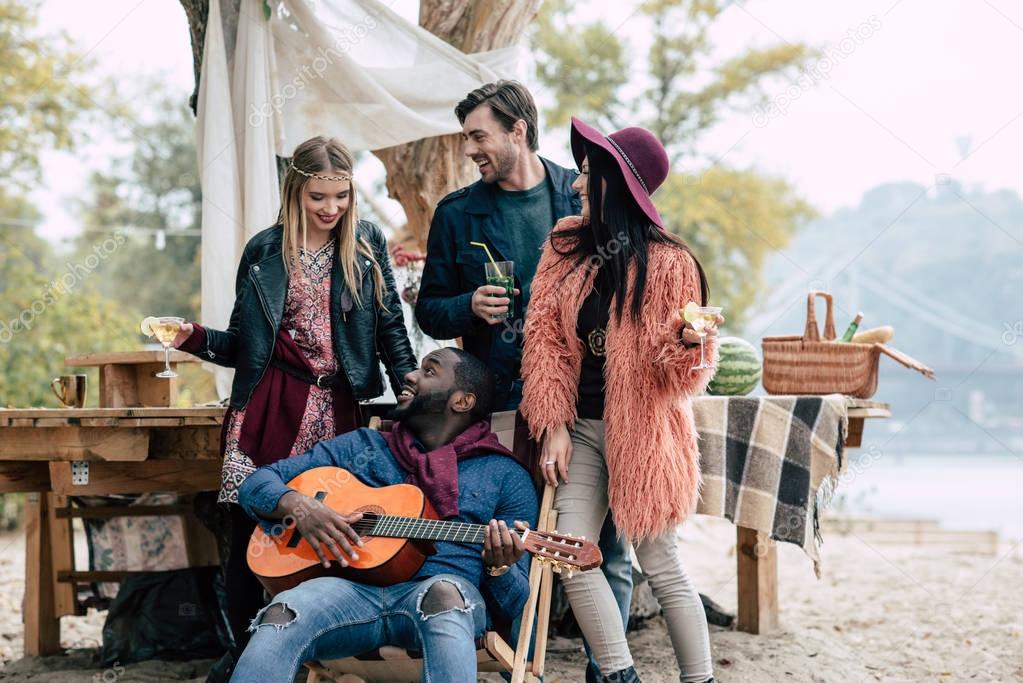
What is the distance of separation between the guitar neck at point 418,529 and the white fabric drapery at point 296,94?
1.81 m

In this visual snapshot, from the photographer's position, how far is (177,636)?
186 inches

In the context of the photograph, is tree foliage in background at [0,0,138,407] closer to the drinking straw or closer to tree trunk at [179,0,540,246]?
tree trunk at [179,0,540,246]

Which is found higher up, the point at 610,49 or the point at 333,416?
the point at 610,49

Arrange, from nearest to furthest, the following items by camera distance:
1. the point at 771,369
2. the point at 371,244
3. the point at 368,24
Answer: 1. the point at 371,244
2. the point at 771,369
3. the point at 368,24

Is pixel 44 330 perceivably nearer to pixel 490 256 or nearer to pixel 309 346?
pixel 309 346

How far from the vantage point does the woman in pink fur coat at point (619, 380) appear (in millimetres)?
3402

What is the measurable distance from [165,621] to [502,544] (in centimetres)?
242

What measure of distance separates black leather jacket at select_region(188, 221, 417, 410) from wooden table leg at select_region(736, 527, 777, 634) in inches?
80.8

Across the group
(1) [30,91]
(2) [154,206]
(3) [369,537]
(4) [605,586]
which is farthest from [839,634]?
(2) [154,206]

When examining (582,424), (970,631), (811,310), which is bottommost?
(970,631)

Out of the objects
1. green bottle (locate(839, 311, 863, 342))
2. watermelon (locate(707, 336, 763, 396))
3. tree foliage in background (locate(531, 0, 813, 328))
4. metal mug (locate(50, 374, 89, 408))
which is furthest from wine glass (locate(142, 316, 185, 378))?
tree foliage in background (locate(531, 0, 813, 328))

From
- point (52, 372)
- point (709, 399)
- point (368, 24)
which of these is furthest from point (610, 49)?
point (709, 399)

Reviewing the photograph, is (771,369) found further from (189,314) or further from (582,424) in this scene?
(189,314)

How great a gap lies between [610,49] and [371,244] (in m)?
18.7
